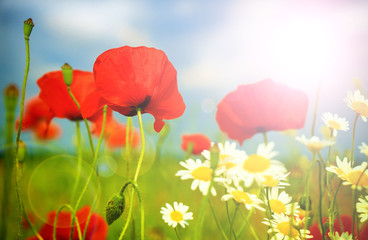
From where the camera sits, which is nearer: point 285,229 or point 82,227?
point 285,229

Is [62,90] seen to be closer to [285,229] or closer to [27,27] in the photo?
[27,27]

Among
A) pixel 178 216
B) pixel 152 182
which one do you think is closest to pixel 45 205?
pixel 152 182

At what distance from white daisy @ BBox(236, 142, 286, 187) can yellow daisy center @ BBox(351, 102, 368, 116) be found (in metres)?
0.10

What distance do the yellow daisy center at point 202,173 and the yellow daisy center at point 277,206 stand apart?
8 cm

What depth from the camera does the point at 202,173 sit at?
28 centimetres

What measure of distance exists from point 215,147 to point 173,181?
544 mm

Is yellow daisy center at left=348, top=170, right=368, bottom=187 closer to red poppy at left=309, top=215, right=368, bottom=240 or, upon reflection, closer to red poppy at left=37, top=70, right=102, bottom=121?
red poppy at left=309, top=215, right=368, bottom=240

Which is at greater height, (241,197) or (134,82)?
(134,82)

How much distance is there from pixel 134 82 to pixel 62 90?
0.39ft

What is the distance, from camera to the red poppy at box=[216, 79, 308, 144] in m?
0.31

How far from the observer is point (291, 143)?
42cm

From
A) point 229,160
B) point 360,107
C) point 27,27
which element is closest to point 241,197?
point 229,160

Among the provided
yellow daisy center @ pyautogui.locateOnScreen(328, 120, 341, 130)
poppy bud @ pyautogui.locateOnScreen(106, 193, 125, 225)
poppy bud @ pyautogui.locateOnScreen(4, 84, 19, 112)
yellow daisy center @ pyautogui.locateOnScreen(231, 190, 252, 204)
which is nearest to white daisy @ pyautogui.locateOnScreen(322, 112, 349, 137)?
yellow daisy center @ pyautogui.locateOnScreen(328, 120, 341, 130)

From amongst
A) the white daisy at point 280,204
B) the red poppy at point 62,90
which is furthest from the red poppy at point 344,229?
the red poppy at point 62,90
